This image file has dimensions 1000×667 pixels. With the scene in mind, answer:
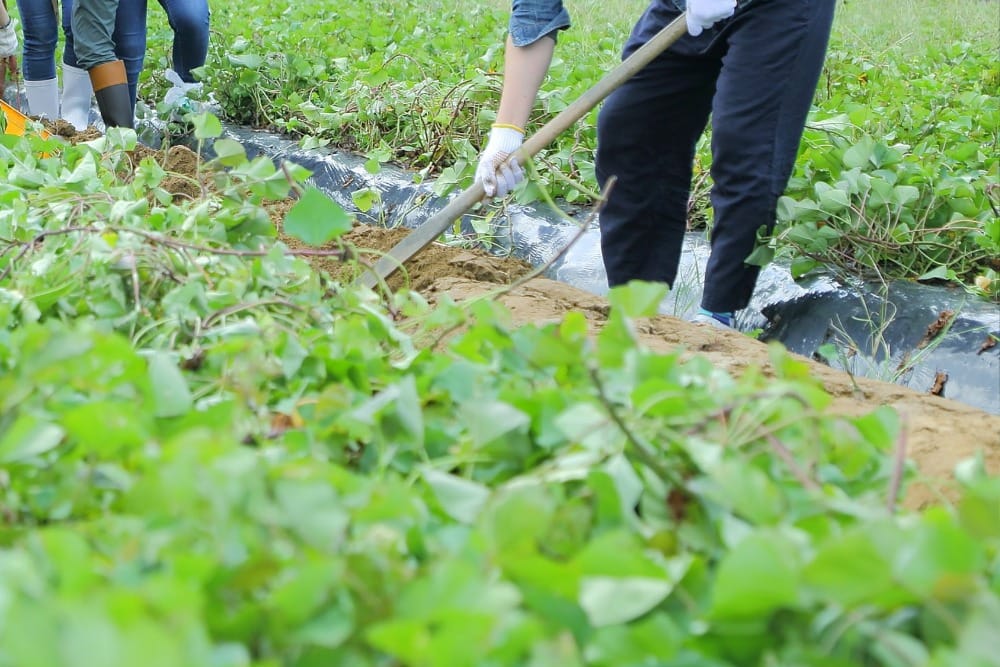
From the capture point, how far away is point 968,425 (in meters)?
1.87

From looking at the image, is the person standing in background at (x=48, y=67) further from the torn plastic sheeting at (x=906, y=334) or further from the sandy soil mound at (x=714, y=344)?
the torn plastic sheeting at (x=906, y=334)

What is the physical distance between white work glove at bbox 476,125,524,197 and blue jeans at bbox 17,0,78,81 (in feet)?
10.6

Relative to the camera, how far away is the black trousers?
8.16 feet

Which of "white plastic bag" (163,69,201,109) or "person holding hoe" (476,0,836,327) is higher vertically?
"person holding hoe" (476,0,836,327)

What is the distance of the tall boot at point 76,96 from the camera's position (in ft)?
17.0

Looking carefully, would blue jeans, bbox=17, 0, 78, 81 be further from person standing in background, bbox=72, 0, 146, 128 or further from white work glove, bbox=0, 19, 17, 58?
person standing in background, bbox=72, 0, 146, 128

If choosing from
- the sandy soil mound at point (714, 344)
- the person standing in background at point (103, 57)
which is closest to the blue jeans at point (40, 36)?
the person standing in background at point (103, 57)

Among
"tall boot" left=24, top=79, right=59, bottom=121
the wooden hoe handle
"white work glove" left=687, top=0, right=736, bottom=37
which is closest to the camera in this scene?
"white work glove" left=687, top=0, right=736, bottom=37

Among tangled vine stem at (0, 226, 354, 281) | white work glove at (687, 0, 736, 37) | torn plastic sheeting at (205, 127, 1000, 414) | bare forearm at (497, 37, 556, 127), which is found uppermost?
white work glove at (687, 0, 736, 37)

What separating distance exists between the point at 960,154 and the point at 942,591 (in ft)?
9.92

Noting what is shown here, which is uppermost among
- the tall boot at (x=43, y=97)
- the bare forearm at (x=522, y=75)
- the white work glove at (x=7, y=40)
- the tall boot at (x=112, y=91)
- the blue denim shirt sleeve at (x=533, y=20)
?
the blue denim shirt sleeve at (x=533, y=20)

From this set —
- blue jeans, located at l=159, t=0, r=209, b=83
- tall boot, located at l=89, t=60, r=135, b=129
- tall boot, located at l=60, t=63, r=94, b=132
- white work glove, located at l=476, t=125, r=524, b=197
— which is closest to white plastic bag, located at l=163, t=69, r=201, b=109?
blue jeans, located at l=159, t=0, r=209, b=83

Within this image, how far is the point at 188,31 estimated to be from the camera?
5148mm

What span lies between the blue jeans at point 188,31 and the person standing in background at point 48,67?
1.54 feet
